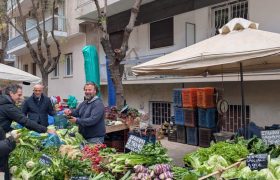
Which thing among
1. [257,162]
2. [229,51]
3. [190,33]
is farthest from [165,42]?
[257,162]

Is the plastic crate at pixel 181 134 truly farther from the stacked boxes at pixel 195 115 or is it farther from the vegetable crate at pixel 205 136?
the vegetable crate at pixel 205 136

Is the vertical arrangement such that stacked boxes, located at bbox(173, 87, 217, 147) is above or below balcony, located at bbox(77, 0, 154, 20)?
below

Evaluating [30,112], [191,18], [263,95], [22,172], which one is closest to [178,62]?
[22,172]

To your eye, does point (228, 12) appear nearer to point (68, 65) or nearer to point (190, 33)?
point (190, 33)

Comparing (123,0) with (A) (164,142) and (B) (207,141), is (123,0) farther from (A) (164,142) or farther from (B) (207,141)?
(B) (207,141)

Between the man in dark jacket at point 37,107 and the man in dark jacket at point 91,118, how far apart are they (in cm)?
190

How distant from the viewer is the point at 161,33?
13680 mm

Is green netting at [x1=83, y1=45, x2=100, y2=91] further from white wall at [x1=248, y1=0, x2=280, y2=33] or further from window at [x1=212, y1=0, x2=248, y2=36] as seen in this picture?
white wall at [x1=248, y1=0, x2=280, y2=33]

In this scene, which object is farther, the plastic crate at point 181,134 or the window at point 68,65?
the window at point 68,65

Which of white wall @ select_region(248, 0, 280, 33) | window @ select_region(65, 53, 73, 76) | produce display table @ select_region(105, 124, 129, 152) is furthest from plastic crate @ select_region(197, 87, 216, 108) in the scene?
window @ select_region(65, 53, 73, 76)

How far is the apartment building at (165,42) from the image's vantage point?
9.49 meters

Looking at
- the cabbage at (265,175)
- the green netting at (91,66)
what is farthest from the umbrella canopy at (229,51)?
the green netting at (91,66)

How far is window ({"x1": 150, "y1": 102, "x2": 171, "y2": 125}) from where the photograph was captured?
13.6 metres

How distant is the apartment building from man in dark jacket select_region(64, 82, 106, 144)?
5.00 metres
